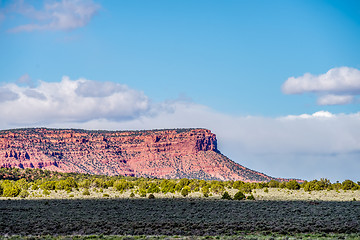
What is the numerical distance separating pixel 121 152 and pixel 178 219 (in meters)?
116

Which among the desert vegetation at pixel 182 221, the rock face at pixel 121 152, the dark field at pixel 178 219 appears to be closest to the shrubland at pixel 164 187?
the desert vegetation at pixel 182 221

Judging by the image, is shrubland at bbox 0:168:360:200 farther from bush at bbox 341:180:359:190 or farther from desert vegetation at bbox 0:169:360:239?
desert vegetation at bbox 0:169:360:239

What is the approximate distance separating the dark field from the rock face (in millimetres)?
84943

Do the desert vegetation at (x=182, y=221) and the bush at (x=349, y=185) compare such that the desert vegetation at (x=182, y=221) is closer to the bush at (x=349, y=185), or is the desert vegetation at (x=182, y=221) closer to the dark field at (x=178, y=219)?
the dark field at (x=178, y=219)

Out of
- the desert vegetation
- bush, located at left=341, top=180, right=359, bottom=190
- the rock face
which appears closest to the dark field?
the desert vegetation

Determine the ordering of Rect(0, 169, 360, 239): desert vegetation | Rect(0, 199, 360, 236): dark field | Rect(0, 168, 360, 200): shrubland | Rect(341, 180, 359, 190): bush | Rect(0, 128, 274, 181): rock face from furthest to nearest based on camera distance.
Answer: Rect(0, 128, 274, 181): rock face → Rect(341, 180, 359, 190): bush → Rect(0, 168, 360, 200): shrubland → Rect(0, 199, 360, 236): dark field → Rect(0, 169, 360, 239): desert vegetation

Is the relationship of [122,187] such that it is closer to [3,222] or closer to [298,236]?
[3,222]

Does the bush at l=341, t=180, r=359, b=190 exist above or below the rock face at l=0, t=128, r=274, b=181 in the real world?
below

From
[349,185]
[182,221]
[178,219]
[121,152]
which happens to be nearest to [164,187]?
[349,185]

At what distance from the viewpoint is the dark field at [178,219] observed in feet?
94.7

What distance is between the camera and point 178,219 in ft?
113

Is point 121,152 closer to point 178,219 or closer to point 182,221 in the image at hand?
point 178,219

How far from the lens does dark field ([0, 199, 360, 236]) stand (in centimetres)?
2888

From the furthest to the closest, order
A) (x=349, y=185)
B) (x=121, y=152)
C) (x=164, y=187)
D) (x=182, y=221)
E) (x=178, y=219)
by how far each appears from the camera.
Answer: (x=121, y=152) < (x=349, y=185) < (x=164, y=187) < (x=178, y=219) < (x=182, y=221)
